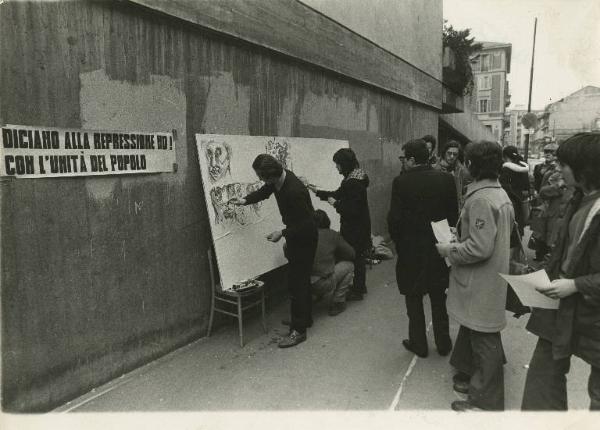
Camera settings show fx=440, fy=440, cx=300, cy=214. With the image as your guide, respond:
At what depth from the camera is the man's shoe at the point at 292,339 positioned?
13.2 feet

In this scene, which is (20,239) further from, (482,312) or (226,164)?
(482,312)

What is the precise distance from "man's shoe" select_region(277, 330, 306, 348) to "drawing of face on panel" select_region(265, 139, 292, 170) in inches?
74.9

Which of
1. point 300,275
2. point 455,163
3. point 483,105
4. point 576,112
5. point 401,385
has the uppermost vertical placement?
point 483,105

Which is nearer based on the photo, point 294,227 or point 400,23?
point 294,227

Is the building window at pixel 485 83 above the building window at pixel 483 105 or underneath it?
above

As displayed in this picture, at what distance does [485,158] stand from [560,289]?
1020mm

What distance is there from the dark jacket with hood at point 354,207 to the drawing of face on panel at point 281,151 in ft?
1.66

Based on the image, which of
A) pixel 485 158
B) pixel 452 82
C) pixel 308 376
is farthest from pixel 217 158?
pixel 452 82

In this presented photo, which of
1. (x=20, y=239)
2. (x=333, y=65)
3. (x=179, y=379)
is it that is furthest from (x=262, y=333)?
(x=333, y=65)

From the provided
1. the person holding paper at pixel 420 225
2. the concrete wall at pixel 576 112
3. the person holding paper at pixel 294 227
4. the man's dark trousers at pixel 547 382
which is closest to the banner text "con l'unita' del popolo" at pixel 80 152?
the person holding paper at pixel 294 227

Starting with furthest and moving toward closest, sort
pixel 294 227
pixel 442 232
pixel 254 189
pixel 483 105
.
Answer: pixel 483 105
pixel 254 189
pixel 294 227
pixel 442 232

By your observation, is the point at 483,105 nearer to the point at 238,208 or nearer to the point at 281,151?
the point at 281,151

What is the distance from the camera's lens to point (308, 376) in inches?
137

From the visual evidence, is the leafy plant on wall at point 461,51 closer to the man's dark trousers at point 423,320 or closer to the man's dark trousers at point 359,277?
the man's dark trousers at point 359,277
